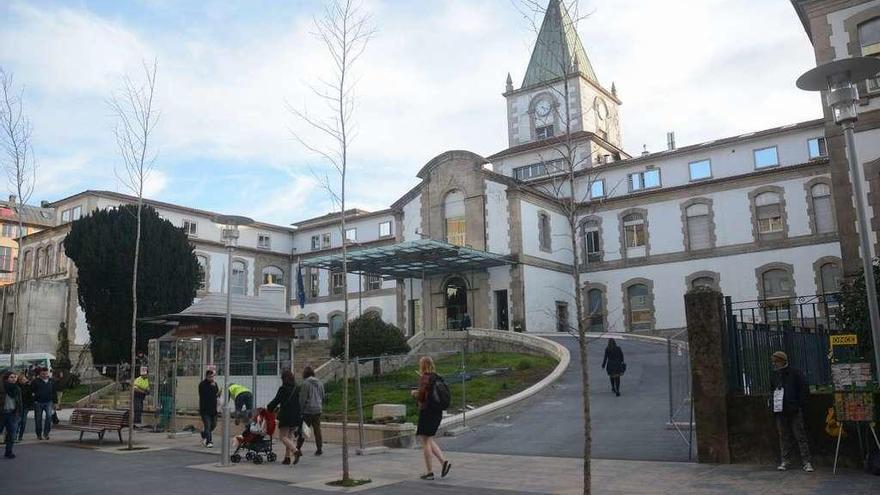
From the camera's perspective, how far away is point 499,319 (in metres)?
37.5

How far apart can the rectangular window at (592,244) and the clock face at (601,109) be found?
11.5m

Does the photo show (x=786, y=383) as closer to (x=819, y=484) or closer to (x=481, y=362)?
(x=819, y=484)

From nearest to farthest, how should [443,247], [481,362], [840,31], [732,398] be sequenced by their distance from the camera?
[732,398], [840,31], [481,362], [443,247]

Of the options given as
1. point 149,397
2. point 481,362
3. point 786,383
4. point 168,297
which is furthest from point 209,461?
point 168,297

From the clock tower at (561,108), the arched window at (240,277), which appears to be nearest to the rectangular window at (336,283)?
the arched window at (240,277)

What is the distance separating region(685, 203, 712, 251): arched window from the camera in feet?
125

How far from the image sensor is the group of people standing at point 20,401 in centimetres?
1352

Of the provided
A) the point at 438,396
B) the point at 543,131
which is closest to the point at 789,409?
the point at 438,396

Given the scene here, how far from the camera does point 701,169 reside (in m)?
39.1

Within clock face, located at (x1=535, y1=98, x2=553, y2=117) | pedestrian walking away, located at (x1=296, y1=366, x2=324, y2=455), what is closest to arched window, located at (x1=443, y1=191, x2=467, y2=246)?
clock face, located at (x1=535, y1=98, x2=553, y2=117)

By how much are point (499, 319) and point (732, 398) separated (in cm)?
2723

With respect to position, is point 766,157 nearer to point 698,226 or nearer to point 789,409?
point 698,226

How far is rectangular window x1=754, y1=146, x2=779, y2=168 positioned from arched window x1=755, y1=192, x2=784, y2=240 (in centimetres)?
173

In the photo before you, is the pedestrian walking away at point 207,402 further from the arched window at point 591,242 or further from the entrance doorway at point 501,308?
the arched window at point 591,242
